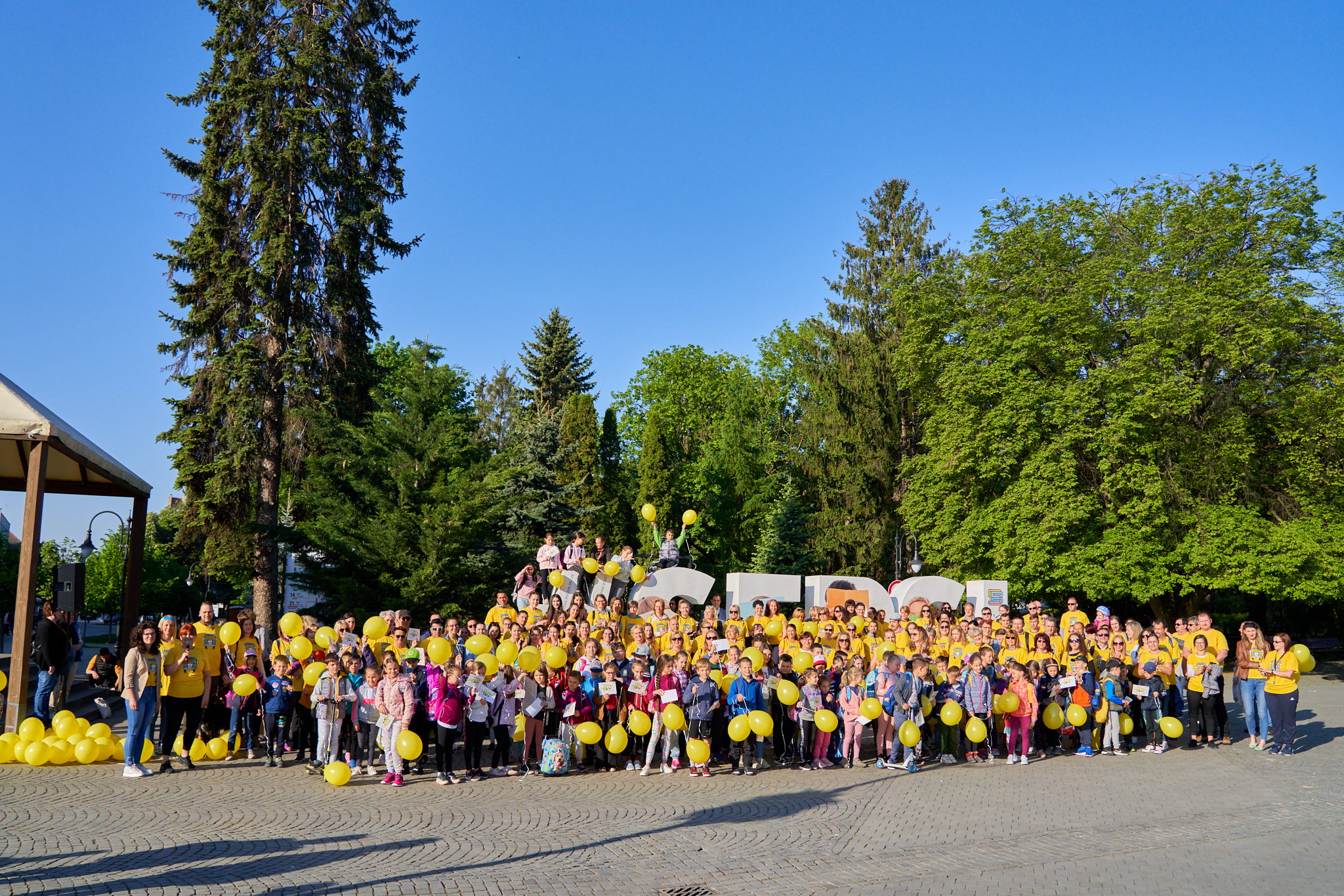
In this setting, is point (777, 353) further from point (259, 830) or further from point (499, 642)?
point (259, 830)

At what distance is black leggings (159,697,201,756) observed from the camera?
423 inches

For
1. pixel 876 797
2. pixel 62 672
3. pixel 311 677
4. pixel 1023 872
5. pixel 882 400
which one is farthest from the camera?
Answer: pixel 882 400

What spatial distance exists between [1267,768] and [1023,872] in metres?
6.67

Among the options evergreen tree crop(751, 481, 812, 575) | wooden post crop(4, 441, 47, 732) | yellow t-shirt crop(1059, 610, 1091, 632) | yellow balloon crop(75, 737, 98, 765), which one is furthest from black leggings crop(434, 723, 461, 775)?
evergreen tree crop(751, 481, 812, 575)

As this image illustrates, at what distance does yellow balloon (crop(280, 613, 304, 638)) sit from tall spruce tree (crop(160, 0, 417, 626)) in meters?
11.6

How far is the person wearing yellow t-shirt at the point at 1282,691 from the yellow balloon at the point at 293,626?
40.9ft

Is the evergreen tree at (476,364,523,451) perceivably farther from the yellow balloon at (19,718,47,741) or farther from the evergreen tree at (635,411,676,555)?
the yellow balloon at (19,718,47,741)

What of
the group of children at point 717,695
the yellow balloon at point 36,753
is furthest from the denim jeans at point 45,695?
the group of children at point 717,695

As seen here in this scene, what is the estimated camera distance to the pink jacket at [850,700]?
1177 centimetres

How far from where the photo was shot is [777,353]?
Answer: 50219 millimetres

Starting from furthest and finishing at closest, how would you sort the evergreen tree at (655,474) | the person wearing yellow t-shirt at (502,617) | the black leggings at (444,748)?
the evergreen tree at (655,474), the person wearing yellow t-shirt at (502,617), the black leggings at (444,748)

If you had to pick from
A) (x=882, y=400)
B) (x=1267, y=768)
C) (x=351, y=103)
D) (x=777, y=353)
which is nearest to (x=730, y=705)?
(x=1267, y=768)

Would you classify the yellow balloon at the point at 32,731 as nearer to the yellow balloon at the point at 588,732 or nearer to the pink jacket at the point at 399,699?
the pink jacket at the point at 399,699

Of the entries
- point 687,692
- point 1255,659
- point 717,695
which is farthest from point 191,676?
point 1255,659
